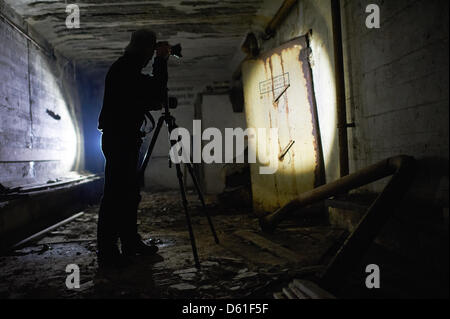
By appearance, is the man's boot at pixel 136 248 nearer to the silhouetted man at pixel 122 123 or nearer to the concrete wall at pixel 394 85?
the silhouetted man at pixel 122 123

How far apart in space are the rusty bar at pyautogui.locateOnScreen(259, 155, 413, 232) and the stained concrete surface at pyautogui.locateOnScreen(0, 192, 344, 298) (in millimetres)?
189

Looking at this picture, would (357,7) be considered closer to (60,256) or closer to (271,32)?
(271,32)

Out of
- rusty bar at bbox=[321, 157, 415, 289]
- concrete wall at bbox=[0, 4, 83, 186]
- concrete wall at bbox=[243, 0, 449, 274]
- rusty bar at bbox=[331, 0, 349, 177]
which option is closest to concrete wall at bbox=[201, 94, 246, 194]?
concrete wall at bbox=[0, 4, 83, 186]

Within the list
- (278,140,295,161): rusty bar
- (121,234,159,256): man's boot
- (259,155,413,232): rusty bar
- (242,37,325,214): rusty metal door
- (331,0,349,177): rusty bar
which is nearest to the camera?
(259,155,413,232): rusty bar

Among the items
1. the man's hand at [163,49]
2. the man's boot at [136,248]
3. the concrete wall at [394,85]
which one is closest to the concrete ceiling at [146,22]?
the concrete wall at [394,85]

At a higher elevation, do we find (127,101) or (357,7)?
(357,7)

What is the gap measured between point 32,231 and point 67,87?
4.06m

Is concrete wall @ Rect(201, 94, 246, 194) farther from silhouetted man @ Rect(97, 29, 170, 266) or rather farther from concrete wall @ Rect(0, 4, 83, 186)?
silhouetted man @ Rect(97, 29, 170, 266)

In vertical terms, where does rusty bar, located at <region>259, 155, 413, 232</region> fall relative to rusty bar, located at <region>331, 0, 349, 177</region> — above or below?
below

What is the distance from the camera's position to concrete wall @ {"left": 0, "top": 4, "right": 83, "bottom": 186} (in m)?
4.38

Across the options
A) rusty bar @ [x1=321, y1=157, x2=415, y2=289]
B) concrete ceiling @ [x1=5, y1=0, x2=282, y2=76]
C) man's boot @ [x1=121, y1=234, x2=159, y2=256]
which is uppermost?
concrete ceiling @ [x1=5, y1=0, x2=282, y2=76]

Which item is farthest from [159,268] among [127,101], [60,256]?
[127,101]

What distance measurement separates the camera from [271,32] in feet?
18.1

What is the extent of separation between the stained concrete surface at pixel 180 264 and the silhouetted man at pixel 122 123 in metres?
0.36
